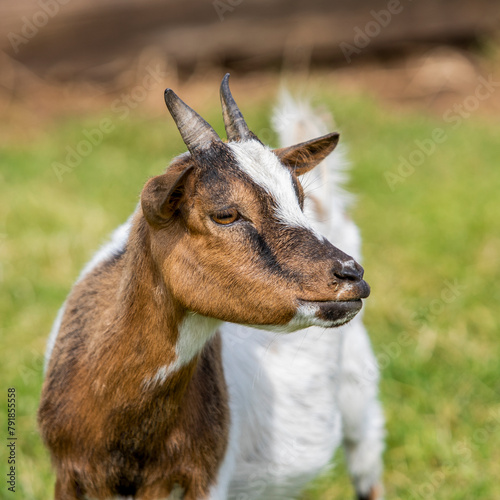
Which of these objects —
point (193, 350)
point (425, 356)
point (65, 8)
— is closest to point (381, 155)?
point (425, 356)

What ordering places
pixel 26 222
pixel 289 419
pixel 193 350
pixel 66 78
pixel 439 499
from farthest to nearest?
1. pixel 66 78
2. pixel 26 222
3. pixel 439 499
4. pixel 289 419
5. pixel 193 350

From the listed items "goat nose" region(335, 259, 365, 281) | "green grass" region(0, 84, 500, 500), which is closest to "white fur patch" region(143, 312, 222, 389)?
"goat nose" region(335, 259, 365, 281)

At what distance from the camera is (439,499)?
13.7 ft

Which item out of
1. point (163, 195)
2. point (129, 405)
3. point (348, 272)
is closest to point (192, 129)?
point (163, 195)

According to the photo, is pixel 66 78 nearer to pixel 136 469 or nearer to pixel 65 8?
pixel 65 8

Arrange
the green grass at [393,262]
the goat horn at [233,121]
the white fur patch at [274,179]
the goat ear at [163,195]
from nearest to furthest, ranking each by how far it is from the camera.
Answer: the goat ear at [163,195] < the white fur patch at [274,179] < the goat horn at [233,121] < the green grass at [393,262]

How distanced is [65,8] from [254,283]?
8.75 meters

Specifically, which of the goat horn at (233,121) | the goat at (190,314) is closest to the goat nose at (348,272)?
the goat at (190,314)

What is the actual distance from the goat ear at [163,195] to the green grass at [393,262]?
6.54 ft

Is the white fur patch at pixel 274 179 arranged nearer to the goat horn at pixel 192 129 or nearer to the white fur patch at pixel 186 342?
the goat horn at pixel 192 129

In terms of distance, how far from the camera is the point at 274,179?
8.41 ft

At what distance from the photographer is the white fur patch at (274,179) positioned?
2521 mm

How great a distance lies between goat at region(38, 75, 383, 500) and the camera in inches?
96.8

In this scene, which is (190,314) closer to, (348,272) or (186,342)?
(186,342)
